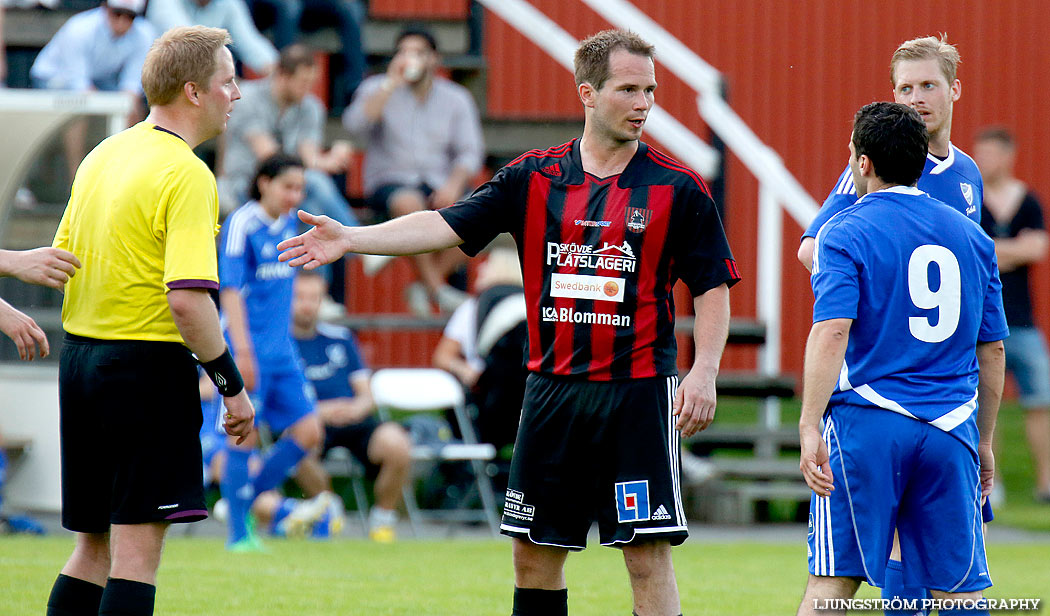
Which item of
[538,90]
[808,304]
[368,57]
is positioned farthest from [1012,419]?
[368,57]

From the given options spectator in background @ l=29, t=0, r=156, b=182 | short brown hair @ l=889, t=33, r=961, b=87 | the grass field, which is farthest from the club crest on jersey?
spectator in background @ l=29, t=0, r=156, b=182

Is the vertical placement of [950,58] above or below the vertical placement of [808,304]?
above

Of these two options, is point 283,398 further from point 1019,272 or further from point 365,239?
point 1019,272

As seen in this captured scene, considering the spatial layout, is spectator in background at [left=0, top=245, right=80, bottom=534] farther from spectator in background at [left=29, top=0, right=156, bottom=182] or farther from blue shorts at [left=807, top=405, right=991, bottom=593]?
spectator in background at [left=29, top=0, right=156, bottom=182]

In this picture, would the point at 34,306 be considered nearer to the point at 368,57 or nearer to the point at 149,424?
the point at 368,57

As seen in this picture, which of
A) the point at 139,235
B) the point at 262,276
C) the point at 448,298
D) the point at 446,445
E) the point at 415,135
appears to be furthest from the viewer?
the point at 448,298

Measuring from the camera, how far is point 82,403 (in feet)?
13.1

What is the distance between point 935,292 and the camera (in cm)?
388

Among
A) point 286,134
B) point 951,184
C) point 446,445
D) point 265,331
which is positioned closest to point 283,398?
point 265,331

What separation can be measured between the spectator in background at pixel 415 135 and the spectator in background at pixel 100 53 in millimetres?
1798

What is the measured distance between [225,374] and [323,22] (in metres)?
8.34

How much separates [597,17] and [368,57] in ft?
13.3

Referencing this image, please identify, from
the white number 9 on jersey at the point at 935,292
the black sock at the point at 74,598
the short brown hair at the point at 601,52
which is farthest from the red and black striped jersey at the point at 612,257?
the black sock at the point at 74,598

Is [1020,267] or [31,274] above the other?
[31,274]
